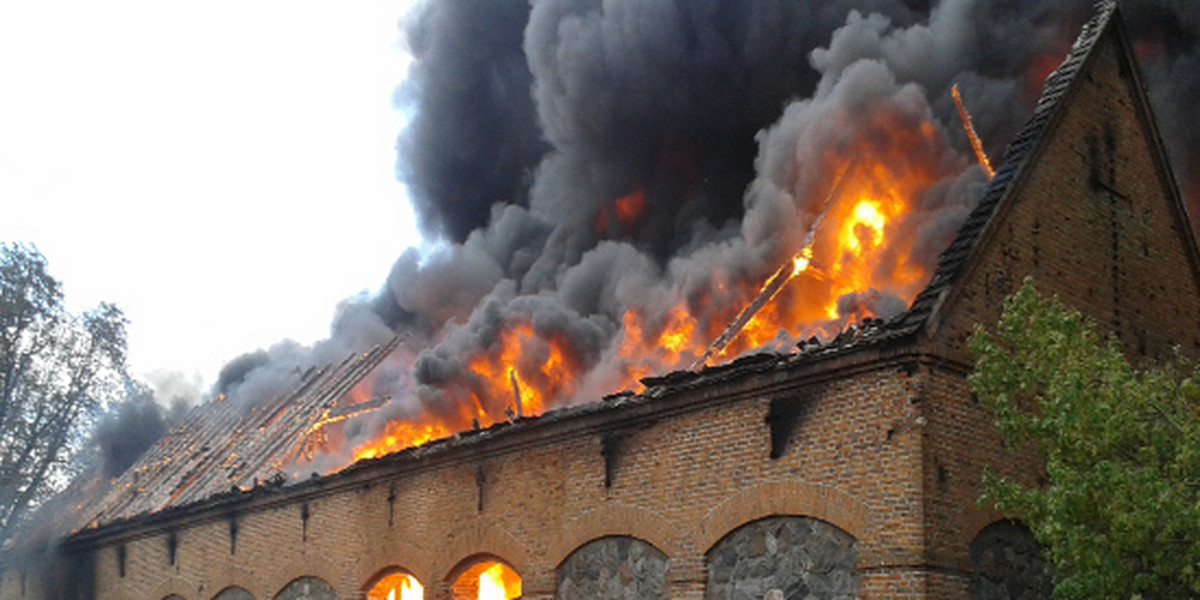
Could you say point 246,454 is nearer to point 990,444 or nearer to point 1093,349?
point 990,444

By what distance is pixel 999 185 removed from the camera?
11883 mm

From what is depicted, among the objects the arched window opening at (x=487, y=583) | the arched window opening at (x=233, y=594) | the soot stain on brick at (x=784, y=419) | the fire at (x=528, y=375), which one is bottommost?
the arched window opening at (x=487, y=583)

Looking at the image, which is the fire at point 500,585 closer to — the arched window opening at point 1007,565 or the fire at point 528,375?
the arched window opening at point 1007,565

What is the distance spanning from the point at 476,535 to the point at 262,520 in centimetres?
510

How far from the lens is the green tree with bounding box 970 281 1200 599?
27.1 ft

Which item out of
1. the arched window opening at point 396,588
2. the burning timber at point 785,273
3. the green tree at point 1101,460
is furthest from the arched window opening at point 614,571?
the burning timber at point 785,273

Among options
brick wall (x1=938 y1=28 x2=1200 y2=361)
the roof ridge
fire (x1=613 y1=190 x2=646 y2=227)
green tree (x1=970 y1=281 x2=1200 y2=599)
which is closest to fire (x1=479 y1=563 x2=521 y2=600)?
the roof ridge

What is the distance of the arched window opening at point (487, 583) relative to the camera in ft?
50.1

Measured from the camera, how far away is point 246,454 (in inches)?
895

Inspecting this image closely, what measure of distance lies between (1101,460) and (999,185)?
3.98 m

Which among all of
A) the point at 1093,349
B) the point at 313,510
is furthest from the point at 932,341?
the point at 313,510

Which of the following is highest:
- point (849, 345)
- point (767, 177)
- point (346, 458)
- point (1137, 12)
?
point (1137, 12)

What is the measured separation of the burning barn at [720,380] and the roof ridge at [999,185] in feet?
0.11

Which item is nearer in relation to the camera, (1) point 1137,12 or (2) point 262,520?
(2) point 262,520
